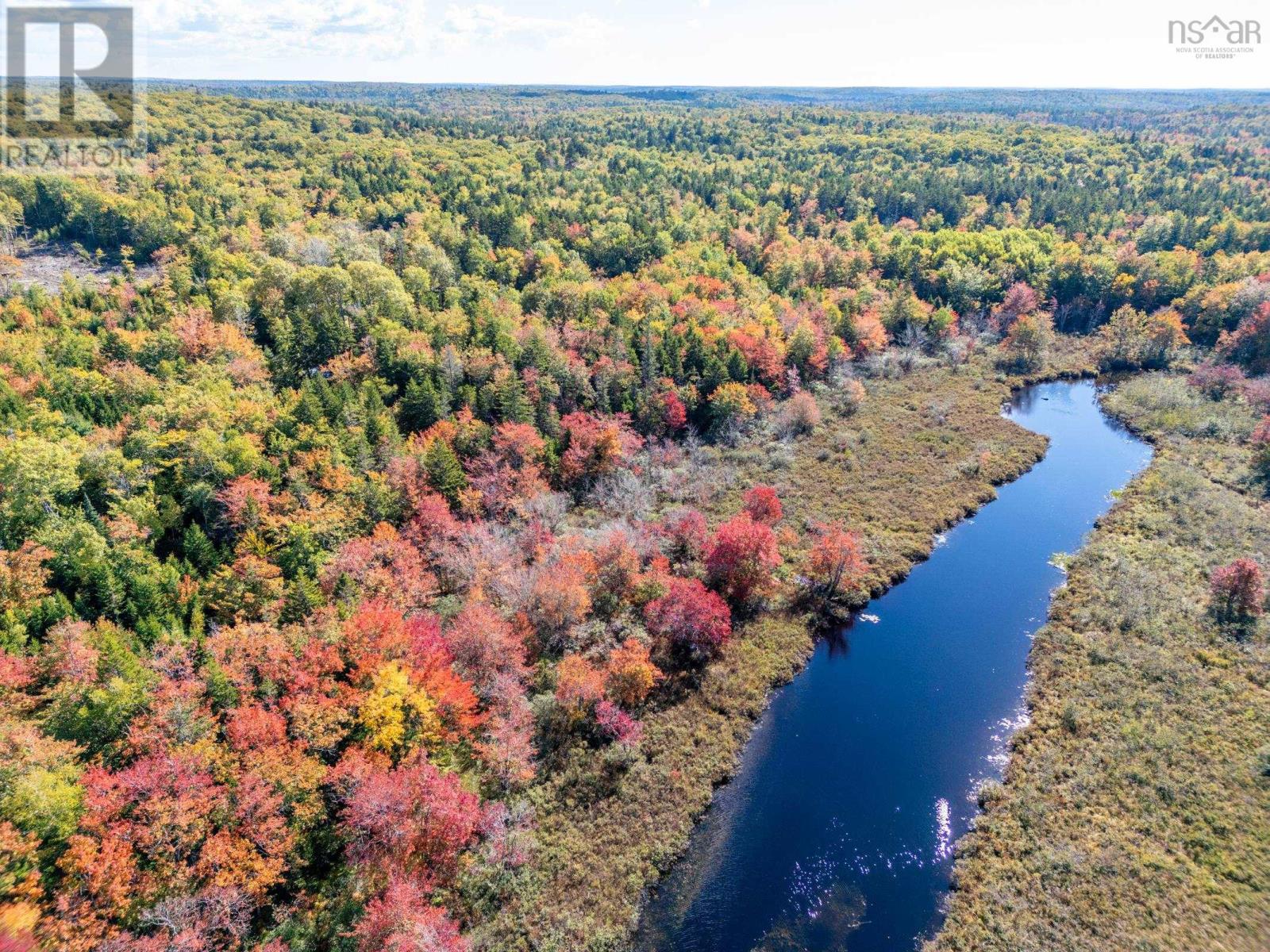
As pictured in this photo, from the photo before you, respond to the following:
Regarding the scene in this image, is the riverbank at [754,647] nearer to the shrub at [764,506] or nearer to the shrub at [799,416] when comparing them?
the shrub at [799,416]

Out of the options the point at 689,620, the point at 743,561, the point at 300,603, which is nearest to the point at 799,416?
the point at 743,561

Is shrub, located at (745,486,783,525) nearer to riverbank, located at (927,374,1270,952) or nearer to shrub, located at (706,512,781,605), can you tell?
shrub, located at (706,512,781,605)

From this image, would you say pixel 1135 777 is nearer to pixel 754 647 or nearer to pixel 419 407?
pixel 754 647

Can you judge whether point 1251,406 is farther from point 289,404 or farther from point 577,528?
point 289,404

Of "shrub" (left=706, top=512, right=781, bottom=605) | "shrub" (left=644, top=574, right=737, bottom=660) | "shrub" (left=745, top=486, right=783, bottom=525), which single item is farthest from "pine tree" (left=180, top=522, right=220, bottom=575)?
"shrub" (left=745, top=486, right=783, bottom=525)

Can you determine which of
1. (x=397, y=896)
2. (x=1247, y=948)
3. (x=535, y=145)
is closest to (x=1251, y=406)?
(x=1247, y=948)

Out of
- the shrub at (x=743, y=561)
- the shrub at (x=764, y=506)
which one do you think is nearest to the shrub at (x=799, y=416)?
the shrub at (x=764, y=506)

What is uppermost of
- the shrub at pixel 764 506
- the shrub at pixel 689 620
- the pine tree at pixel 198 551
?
the shrub at pixel 764 506

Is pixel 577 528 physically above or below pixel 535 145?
below
